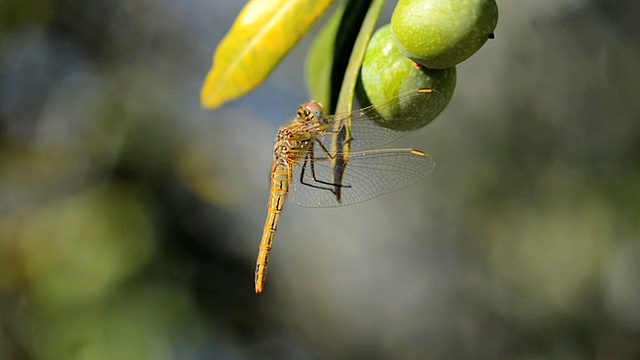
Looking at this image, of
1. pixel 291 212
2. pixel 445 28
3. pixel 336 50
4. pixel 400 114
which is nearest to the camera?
pixel 445 28

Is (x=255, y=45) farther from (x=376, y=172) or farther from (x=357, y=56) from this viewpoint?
(x=376, y=172)

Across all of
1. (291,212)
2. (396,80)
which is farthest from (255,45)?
(291,212)

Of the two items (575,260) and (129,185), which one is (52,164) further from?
(575,260)

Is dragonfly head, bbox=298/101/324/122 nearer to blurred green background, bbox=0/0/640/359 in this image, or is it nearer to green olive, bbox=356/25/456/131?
green olive, bbox=356/25/456/131

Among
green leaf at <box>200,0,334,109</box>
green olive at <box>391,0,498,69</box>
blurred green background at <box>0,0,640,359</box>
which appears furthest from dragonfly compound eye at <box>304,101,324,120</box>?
blurred green background at <box>0,0,640,359</box>

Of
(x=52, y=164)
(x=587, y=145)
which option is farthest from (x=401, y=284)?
(x=52, y=164)

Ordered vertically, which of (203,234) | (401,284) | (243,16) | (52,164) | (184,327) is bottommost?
(401,284)

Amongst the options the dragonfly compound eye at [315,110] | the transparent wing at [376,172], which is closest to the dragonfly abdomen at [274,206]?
the transparent wing at [376,172]
